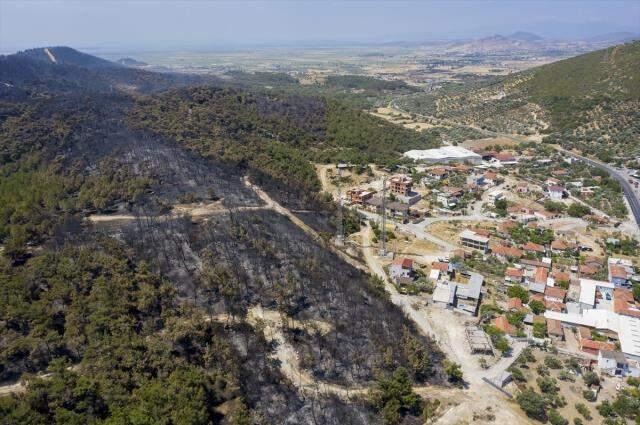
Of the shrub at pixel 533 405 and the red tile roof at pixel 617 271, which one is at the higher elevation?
the red tile roof at pixel 617 271

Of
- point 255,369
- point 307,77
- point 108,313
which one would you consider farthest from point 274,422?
point 307,77

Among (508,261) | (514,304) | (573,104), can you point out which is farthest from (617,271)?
(573,104)

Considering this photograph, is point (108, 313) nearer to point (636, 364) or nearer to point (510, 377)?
point (510, 377)

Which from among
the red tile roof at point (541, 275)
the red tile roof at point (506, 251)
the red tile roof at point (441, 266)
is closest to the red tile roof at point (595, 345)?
the red tile roof at point (541, 275)

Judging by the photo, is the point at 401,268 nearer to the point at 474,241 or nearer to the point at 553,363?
the point at 474,241

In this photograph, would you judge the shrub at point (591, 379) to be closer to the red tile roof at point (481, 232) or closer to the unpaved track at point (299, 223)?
the unpaved track at point (299, 223)

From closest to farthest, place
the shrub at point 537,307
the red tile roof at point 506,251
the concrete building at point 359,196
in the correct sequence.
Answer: the shrub at point 537,307 < the red tile roof at point 506,251 < the concrete building at point 359,196

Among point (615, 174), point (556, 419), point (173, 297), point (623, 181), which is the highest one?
point (173, 297)

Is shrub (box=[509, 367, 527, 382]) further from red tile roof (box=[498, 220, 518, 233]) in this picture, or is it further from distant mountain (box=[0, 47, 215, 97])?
distant mountain (box=[0, 47, 215, 97])
